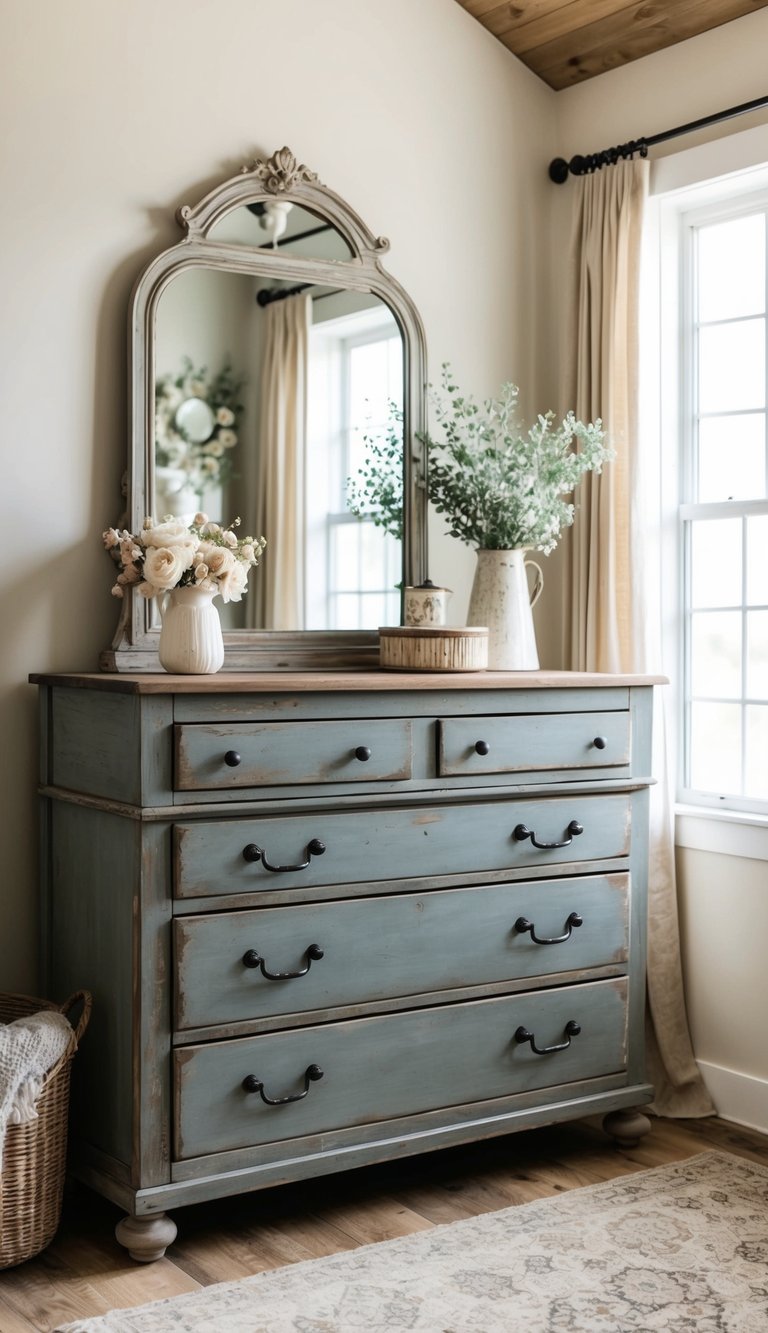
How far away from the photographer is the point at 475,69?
3.49 metres

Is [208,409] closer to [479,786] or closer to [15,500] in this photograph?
[15,500]

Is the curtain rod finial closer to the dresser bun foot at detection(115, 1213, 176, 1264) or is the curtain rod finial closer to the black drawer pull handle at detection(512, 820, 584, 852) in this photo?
the black drawer pull handle at detection(512, 820, 584, 852)

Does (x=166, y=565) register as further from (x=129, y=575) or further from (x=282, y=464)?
(x=282, y=464)

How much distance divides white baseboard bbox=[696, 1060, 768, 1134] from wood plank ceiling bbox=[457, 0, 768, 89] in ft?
8.28

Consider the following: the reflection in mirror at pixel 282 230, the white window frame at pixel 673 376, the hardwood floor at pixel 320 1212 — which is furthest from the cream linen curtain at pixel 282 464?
the hardwood floor at pixel 320 1212

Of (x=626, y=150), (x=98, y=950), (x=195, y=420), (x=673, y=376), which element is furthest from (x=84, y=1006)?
(x=626, y=150)

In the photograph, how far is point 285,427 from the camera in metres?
3.07

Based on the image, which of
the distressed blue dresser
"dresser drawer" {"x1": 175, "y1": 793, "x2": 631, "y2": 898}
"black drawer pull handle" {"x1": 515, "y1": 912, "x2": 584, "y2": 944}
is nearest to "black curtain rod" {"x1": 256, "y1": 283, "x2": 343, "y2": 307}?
the distressed blue dresser

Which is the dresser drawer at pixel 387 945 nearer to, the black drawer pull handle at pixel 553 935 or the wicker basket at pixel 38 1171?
the black drawer pull handle at pixel 553 935

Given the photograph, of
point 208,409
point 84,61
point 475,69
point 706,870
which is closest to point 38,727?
point 208,409

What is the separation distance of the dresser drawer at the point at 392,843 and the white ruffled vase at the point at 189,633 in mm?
359

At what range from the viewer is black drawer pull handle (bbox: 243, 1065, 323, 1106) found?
2.47 m

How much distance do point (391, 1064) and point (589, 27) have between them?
100 inches

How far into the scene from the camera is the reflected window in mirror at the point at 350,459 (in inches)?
123
